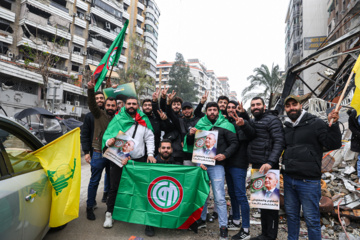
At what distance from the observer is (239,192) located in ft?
11.5

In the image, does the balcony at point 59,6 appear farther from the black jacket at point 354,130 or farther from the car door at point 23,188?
the black jacket at point 354,130

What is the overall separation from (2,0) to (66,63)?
8.77 meters

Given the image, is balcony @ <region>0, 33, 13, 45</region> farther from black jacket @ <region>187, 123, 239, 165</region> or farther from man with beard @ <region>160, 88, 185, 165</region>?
black jacket @ <region>187, 123, 239, 165</region>

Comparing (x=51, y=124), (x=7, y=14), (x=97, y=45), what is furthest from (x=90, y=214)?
(x=97, y=45)

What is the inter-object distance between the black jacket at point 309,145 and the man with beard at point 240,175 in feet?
2.07

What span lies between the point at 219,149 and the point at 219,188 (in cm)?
61

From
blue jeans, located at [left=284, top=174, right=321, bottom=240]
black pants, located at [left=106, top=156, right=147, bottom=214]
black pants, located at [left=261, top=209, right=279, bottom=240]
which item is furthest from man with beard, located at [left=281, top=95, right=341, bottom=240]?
black pants, located at [left=106, top=156, right=147, bottom=214]

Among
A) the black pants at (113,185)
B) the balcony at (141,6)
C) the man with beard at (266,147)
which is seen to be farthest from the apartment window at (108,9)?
the man with beard at (266,147)

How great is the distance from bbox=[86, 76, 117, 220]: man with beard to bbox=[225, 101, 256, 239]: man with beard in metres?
2.19

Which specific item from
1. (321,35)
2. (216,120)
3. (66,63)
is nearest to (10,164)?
(216,120)

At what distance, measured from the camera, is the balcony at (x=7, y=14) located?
23.0 meters

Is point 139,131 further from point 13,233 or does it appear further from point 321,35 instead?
point 321,35

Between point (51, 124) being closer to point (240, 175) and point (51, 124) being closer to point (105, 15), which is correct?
point (240, 175)

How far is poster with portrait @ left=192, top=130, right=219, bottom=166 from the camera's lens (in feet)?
11.7
